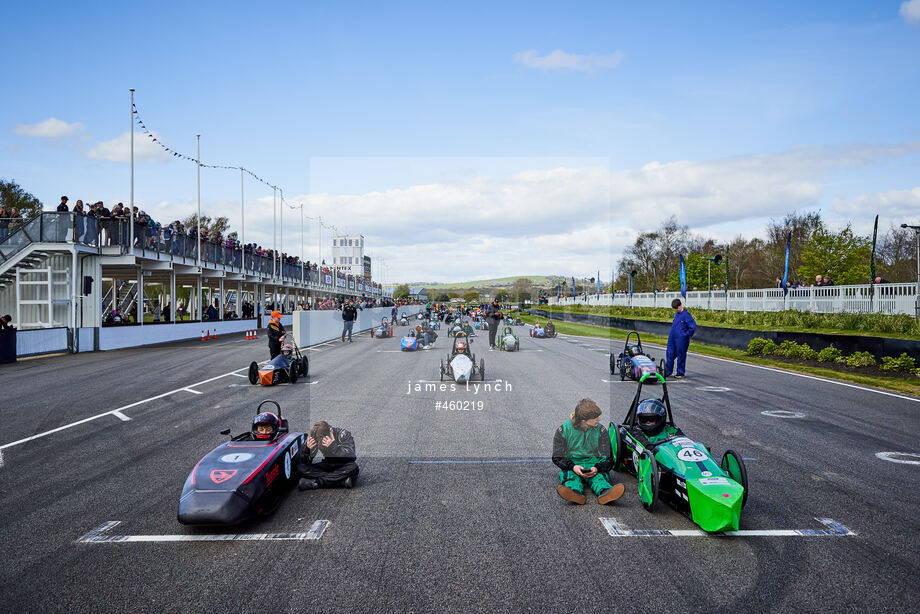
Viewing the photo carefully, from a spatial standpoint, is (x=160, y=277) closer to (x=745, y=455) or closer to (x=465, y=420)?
(x=465, y=420)

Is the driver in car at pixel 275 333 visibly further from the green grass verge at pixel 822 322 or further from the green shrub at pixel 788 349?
the green grass verge at pixel 822 322

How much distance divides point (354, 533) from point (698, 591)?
281 centimetres

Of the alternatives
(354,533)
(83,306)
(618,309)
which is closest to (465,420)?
(354,533)

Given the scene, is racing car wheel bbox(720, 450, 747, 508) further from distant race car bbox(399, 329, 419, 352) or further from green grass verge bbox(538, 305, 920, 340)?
distant race car bbox(399, 329, 419, 352)

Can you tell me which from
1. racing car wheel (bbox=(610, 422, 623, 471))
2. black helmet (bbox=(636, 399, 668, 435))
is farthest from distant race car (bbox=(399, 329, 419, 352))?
black helmet (bbox=(636, 399, 668, 435))

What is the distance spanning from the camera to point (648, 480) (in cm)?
562

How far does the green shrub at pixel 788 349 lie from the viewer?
18.6 metres

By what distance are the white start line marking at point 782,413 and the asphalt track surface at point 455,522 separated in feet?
0.86

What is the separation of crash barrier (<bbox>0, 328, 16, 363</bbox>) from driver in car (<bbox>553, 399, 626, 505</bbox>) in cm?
2051

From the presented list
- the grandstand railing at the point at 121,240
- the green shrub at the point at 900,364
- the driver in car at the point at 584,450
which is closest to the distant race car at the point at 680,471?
the driver in car at the point at 584,450

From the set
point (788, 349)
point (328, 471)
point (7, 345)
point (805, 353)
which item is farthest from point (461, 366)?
point (7, 345)

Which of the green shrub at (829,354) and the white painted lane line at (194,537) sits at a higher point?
the green shrub at (829,354)

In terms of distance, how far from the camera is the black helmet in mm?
6473

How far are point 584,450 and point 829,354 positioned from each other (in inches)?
563
